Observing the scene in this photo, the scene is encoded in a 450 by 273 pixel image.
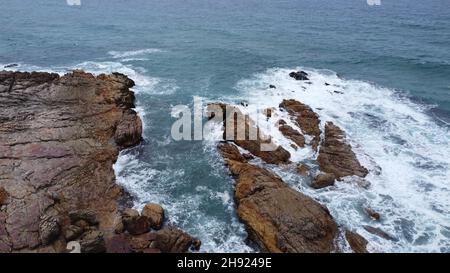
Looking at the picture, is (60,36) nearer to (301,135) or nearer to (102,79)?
(102,79)

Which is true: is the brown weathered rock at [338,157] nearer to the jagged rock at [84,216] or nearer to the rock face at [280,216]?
the rock face at [280,216]

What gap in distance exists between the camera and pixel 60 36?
2648 inches

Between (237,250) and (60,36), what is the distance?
5963 centimetres

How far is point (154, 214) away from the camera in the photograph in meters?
24.5

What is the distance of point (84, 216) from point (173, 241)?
20.0 ft

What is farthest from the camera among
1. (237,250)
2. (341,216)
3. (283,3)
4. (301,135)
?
(283,3)

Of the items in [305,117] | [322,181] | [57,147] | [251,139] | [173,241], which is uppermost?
[305,117]

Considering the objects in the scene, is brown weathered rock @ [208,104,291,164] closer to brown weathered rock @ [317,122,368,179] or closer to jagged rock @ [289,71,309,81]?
brown weathered rock @ [317,122,368,179]

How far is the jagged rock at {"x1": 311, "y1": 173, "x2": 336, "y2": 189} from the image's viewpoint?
28266 millimetres

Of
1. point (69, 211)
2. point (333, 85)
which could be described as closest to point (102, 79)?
point (69, 211)

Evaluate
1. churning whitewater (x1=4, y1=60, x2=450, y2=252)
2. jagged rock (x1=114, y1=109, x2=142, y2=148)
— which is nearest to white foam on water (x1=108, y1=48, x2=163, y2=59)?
churning whitewater (x1=4, y1=60, x2=450, y2=252)

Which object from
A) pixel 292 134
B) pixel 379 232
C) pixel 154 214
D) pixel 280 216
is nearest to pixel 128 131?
pixel 154 214

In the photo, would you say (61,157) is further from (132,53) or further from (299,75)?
(132,53)

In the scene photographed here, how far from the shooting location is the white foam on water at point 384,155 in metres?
25.2
